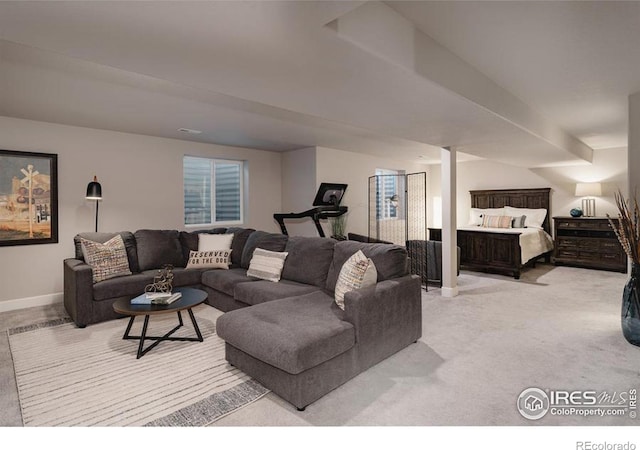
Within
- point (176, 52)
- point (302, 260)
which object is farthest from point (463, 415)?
point (176, 52)

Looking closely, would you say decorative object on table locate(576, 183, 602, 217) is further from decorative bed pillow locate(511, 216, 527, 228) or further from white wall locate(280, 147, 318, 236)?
white wall locate(280, 147, 318, 236)

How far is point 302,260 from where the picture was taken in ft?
12.6

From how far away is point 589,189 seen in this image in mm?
6809

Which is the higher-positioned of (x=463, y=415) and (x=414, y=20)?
(x=414, y=20)

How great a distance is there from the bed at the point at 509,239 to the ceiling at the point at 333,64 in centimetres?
227

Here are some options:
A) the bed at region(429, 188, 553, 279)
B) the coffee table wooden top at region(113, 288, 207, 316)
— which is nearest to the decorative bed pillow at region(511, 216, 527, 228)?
the bed at region(429, 188, 553, 279)

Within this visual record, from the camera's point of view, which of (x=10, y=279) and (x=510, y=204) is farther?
(x=510, y=204)

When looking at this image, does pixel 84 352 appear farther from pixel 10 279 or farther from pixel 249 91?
pixel 249 91

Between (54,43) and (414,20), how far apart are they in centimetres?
195

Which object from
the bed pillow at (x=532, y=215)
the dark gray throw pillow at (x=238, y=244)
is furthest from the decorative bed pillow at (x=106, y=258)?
the bed pillow at (x=532, y=215)

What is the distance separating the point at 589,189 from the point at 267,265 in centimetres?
649

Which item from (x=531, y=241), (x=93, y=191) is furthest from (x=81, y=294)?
A: (x=531, y=241)

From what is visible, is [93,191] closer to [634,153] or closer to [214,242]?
[214,242]

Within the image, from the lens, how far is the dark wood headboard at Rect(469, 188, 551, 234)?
7559 millimetres
